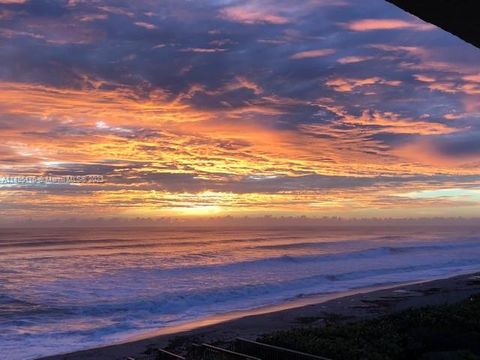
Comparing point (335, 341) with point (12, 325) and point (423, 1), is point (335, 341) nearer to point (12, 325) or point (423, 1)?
point (423, 1)

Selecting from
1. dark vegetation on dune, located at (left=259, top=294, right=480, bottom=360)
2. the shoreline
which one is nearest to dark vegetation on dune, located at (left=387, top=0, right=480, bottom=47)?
dark vegetation on dune, located at (left=259, top=294, right=480, bottom=360)

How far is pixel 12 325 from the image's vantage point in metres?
19.3

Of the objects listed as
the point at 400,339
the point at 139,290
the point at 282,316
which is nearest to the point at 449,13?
the point at 400,339

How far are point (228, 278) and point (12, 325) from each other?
1828 centimetres

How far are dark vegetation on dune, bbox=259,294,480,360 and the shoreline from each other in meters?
4.20

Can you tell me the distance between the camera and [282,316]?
1905cm

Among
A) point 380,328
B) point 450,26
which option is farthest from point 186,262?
point 450,26

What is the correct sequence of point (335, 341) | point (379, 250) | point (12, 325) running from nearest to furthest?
point (335, 341) → point (12, 325) → point (379, 250)

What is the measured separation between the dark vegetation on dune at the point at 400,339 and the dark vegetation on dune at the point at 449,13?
6.07m

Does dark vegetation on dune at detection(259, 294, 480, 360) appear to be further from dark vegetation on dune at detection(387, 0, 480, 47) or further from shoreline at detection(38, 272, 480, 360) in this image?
dark vegetation on dune at detection(387, 0, 480, 47)

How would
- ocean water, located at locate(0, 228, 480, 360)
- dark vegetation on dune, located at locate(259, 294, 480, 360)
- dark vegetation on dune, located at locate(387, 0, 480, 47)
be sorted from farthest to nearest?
ocean water, located at locate(0, 228, 480, 360) < dark vegetation on dune, located at locate(259, 294, 480, 360) < dark vegetation on dune, located at locate(387, 0, 480, 47)

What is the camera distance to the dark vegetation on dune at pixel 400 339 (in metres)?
8.98

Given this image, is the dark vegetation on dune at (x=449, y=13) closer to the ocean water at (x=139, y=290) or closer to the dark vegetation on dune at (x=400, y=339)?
the dark vegetation on dune at (x=400, y=339)

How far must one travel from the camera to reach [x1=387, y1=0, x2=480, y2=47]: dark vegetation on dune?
12.3 feet
